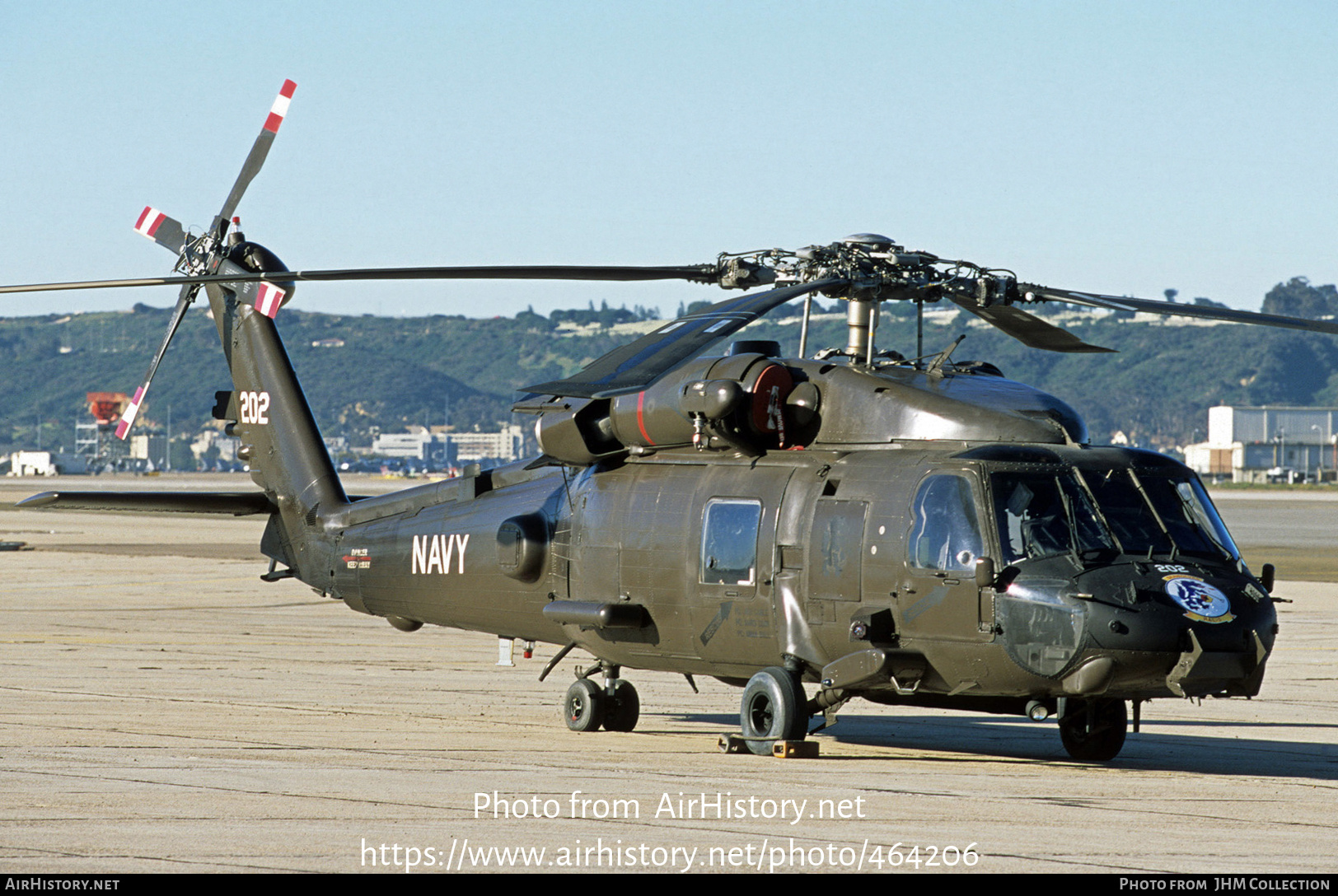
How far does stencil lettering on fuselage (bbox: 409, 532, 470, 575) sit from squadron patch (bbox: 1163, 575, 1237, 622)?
23.5ft

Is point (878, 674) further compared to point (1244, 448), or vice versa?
point (1244, 448)

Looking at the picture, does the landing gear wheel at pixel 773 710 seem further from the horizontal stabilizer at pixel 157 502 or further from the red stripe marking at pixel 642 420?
the horizontal stabilizer at pixel 157 502

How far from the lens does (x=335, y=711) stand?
15.9 meters

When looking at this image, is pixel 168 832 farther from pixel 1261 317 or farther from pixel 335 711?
pixel 1261 317

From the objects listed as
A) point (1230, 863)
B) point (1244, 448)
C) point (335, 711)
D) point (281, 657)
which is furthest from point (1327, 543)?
point (1244, 448)

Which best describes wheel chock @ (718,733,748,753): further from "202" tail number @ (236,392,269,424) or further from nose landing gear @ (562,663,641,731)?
"202" tail number @ (236,392,269,424)

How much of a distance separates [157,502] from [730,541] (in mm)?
7399

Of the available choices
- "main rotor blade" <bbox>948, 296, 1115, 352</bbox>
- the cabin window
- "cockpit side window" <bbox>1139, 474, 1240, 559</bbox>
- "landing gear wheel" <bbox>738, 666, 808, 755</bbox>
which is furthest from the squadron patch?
the cabin window

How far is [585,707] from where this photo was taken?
587 inches

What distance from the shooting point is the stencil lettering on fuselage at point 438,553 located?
16.0 metres

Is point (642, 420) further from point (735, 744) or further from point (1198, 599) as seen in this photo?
point (1198, 599)

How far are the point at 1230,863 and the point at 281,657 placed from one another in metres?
15.3

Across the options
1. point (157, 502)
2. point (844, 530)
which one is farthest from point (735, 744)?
point (157, 502)

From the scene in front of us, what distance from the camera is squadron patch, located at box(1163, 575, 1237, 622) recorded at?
11289 millimetres
